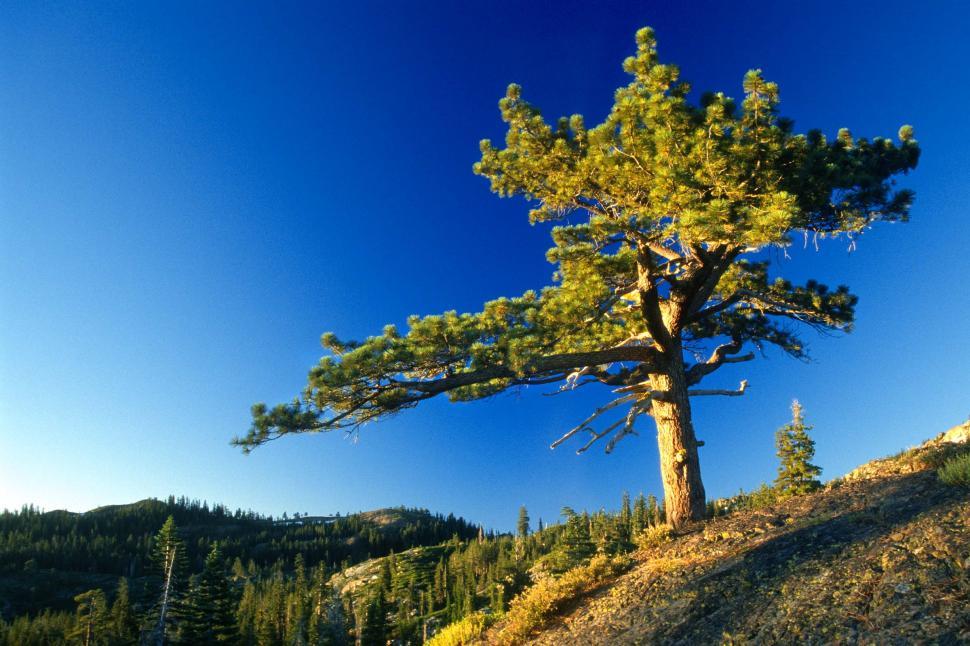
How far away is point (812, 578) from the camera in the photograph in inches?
283

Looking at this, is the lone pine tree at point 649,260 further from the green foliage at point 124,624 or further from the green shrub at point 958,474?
the green foliage at point 124,624

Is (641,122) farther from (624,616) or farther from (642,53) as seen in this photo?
(624,616)

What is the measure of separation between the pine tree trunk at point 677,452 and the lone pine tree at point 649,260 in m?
0.03

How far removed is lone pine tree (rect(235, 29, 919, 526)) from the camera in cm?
1129

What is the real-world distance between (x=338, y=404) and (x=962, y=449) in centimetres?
1175

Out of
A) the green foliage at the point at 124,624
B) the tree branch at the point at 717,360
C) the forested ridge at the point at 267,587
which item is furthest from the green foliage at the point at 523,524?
the tree branch at the point at 717,360

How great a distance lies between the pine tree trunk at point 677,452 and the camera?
13047 millimetres

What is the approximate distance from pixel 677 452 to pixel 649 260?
4.30 meters

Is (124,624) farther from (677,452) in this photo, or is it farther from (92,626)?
(677,452)

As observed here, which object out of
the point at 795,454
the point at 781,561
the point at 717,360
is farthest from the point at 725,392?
the point at 795,454

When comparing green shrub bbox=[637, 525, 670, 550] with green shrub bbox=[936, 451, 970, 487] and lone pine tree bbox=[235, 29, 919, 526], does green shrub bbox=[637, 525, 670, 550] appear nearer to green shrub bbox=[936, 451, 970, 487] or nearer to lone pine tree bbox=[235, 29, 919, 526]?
lone pine tree bbox=[235, 29, 919, 526]

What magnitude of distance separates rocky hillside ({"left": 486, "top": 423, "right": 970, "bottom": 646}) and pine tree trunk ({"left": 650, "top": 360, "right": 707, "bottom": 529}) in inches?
47.1

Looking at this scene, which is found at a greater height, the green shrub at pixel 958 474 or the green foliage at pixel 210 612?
the green shrub at pixel 958 474

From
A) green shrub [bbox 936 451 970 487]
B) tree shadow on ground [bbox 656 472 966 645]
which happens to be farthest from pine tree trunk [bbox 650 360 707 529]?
green shrub [bbox 936 451 970 487]
